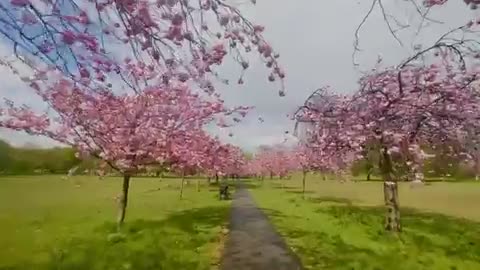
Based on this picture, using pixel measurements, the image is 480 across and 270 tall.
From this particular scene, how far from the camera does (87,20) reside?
4988mm

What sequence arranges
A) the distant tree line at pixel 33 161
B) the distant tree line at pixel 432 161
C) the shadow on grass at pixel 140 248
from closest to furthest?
the shadow on grass at pixel 140 248 < the distant tree line at pixel 432 161 < the distant tree line at pixel 33 161

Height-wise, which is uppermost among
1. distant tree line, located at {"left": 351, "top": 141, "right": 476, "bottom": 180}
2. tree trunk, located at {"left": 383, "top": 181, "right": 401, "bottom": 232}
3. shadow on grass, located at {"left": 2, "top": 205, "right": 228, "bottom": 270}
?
distant tree line, located at {"left": 351, "top": 141, "right": 476, "bottom": 180}

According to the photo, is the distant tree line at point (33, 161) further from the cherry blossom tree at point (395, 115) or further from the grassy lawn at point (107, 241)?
the cherry blossom tree at point (395, 115)

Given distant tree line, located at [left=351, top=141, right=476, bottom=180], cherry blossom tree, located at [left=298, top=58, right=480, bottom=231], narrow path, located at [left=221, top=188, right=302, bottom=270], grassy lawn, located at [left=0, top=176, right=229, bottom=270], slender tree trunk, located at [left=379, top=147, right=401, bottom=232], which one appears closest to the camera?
narrow path, located at [left=221, top=188, right=302, bottom=270]

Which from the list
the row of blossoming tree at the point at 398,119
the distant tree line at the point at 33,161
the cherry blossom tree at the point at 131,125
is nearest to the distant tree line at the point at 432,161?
the row of blossoming tree at the point at 398,119

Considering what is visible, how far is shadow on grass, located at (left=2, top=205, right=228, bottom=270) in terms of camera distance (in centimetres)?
1136


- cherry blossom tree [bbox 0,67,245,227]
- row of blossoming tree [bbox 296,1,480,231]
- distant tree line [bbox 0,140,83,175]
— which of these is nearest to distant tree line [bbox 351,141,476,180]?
row of blossoming tree [bbox 296,1,480,231]

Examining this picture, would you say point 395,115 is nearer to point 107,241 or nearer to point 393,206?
Answer: point 393,206

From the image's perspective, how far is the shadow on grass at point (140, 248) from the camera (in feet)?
→ 37.3

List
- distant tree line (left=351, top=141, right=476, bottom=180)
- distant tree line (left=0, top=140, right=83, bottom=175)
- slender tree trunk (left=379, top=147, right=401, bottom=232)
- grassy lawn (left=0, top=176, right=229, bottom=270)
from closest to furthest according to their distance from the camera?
grassy lawn (left=0, top=176, right=229, bottom=270)
slender tree trunk (left=379, top=147, right=401, bottom=232)
distant tree line (left=351, top=141, right=476, bottom=180)
distant tree line (left=0, top=140, right=83, bottom=175)

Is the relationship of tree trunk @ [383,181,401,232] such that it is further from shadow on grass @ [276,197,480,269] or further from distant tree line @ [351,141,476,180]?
distant tree line @ [351,141,476,180]

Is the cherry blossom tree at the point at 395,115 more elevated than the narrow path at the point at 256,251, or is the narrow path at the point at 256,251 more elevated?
the cherry blossom tree at the point at 395,115

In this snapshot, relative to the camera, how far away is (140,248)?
13750 millimetres

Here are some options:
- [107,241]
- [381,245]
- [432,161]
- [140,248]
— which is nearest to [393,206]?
[432,161]
